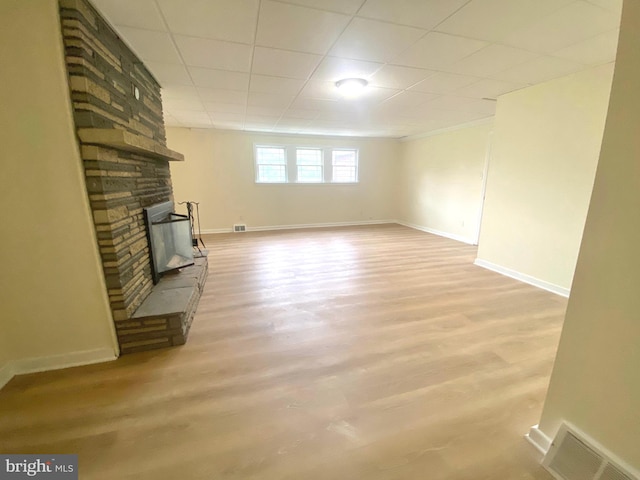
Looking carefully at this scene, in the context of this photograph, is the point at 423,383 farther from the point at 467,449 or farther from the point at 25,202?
the point at 25,202

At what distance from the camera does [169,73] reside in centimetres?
276

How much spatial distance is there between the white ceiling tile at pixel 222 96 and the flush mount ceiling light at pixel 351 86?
1.26m

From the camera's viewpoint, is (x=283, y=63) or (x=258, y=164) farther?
(x=258, y=164)

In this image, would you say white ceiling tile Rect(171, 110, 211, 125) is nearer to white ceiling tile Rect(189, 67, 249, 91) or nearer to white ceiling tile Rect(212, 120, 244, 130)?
white ceiling tile Rect(212, 120, 244, 130)

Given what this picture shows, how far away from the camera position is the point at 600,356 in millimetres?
1058

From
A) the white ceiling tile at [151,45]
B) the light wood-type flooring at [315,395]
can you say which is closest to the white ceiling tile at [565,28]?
the light wood-type flooring at [315,395]

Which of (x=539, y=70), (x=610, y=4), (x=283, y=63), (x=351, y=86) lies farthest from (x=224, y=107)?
(x=610, y=4)

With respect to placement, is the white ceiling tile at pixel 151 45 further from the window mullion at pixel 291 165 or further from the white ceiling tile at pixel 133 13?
the window mullion at pixel 291 165

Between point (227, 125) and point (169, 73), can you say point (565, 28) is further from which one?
point (227, 125)

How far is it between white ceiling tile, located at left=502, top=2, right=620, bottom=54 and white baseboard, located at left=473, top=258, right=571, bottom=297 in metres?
2.54

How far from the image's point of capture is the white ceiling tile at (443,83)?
2809mm

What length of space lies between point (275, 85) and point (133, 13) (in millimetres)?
1523

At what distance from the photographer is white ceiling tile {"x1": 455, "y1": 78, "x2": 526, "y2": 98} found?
9.98 feet

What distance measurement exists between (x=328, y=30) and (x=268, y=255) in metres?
3.41
